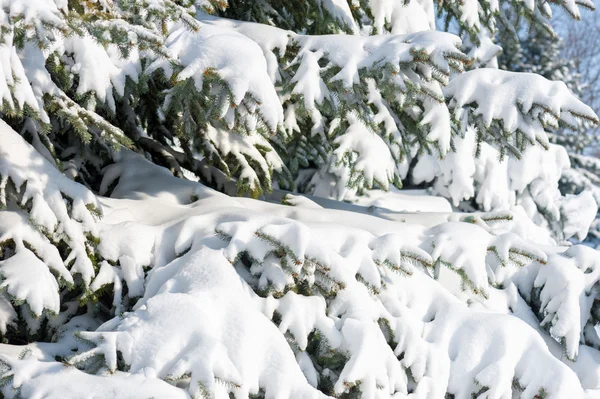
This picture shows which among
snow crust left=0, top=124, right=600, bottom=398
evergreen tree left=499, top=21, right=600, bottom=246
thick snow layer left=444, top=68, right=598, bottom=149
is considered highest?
thick snow layer left=444, top=68, right=598, bottom=149

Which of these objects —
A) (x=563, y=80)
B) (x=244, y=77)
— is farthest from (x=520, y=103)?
(x=563, y=80)

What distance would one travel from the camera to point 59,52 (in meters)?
2.80

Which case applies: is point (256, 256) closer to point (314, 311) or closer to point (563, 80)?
point (314, 311)

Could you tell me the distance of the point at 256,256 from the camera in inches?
103

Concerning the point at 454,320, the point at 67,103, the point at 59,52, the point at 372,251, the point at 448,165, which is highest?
the point at 59,52

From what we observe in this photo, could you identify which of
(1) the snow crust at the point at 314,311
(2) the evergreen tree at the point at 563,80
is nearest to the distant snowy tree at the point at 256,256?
(1) the snow crust at the point at 314,311

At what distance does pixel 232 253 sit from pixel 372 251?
23.6 inches

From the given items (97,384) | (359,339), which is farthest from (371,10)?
(97,384)

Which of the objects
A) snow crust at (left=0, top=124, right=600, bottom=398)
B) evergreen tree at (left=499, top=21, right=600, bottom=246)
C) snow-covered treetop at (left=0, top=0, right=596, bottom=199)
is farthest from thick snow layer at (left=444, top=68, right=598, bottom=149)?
evergreen tree at (left=499, top=21, right=600, bottom=246)

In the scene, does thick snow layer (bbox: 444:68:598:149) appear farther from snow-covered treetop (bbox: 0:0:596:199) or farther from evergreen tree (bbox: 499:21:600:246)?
evergreen tree (bbox: 499:21:600:246)

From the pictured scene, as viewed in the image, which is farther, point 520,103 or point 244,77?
point 520,103

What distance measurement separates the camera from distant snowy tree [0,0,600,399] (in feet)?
7.64

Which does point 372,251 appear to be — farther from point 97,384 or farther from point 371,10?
point 371,10

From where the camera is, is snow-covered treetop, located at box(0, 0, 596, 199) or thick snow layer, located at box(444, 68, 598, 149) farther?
thick snow layer, located at box(444, 68, 598, 149)
